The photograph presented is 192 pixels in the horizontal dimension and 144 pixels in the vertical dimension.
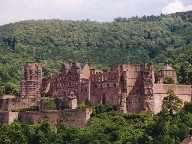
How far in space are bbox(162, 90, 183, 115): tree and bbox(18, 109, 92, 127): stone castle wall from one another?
826cm

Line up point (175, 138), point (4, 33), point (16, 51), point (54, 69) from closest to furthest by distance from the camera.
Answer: point (175, 138) < point (54, 69) < point (16, 51) < point (4, 33)

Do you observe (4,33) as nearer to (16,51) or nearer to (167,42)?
(16,51)

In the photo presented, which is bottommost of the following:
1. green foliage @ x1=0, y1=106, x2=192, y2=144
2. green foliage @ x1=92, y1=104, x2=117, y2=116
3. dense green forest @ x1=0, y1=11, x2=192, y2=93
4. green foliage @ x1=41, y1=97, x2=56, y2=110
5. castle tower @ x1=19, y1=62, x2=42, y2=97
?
green foliage @ x1=0, y1=106, x2=192, y2=144

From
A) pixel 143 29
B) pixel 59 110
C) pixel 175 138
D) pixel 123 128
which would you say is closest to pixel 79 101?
pixel 59 110

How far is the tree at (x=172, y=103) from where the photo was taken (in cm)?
7493

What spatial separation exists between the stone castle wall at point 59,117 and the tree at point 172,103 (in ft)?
27.1

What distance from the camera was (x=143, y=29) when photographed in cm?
15225

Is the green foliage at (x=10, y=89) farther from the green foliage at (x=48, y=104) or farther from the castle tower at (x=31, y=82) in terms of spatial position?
the green foliage at (x=48, y=104)

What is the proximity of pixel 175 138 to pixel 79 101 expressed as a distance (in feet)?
46.7

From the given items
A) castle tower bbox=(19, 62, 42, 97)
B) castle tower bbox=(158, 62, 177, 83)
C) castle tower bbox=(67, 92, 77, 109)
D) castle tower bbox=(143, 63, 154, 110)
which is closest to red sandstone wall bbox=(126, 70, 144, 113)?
castle tower bbox=(143, 63, 154, 110)

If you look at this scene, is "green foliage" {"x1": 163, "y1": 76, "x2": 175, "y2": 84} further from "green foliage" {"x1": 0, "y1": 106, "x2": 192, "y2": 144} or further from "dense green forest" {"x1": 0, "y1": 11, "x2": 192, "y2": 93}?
"dense green forest" {"x1": 0, "y1": 11, "x2": 192, "y2": 93}

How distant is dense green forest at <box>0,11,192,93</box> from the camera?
12769 centimetres

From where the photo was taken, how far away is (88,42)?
142625 mm

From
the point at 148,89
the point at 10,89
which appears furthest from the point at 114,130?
the point at 10,89
